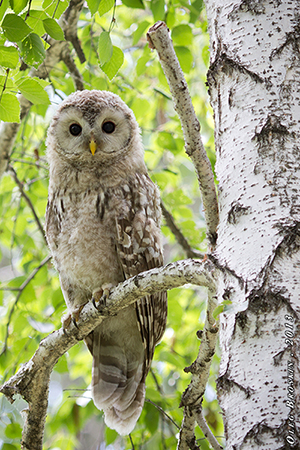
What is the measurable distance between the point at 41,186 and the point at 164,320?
1.63 meters

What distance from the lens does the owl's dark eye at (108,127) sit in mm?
2369

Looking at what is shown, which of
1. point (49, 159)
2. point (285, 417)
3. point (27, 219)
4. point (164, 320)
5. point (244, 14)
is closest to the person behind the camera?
point (285, 417)

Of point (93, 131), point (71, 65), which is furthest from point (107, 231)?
point (71, 65)

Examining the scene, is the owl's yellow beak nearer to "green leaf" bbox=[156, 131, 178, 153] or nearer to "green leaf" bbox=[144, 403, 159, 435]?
"green leaf" bbox=[156, 131, 178, 153]

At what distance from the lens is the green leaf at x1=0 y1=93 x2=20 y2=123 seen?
57.5 inches

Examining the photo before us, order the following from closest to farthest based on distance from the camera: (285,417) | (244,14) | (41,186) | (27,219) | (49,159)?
1. (285,417)
2. (244,14)
3. (49,159)
4. (41,186)
5. (27,219)

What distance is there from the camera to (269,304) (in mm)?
911

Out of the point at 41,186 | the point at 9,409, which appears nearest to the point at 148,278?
the point at 9,409

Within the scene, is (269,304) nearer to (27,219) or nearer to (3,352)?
(3,352)

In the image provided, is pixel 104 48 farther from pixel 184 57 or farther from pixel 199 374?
pixel 199 374

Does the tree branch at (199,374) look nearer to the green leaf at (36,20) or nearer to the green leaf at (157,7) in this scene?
the green leaf at (36,20)

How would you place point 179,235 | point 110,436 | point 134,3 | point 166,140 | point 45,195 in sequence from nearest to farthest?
point 134,3 → point 110,436 → point 179,235 → point 166,140 → point 45,195

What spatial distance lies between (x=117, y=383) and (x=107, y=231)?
0.77m

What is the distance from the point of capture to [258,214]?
100 centimetres
